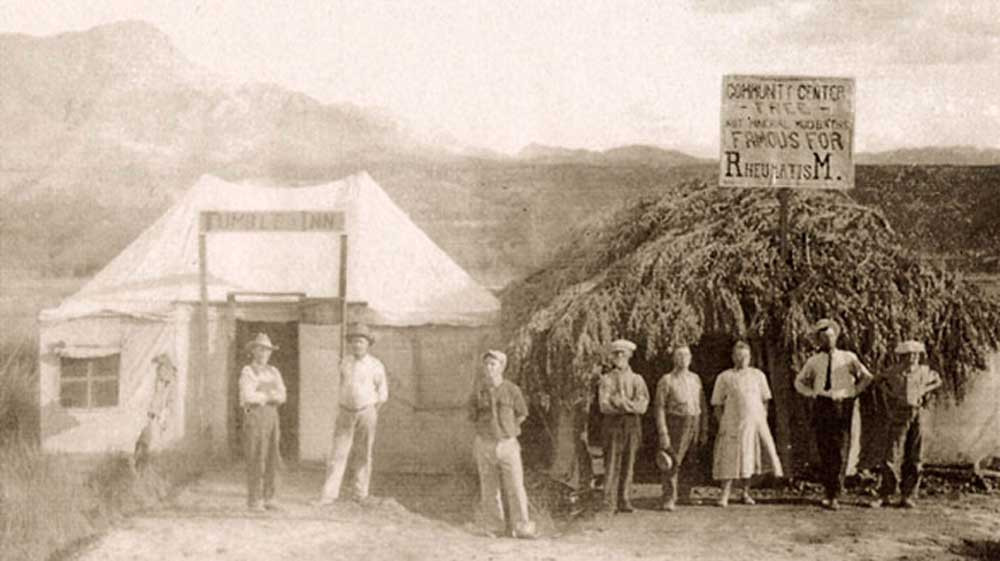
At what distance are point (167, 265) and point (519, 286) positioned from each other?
13.5 ft

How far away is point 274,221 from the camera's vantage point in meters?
9.70

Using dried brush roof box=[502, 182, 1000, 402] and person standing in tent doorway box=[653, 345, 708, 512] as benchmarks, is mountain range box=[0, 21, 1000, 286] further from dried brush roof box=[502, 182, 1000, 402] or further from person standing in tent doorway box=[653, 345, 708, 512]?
person standing in tent doorway box=[653, 345, 708, 512]

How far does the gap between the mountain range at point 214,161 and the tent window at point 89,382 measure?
6.41m

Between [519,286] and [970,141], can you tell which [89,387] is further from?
[970,141]

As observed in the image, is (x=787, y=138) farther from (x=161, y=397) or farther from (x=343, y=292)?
(x=161, y=397)

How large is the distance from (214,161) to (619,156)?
7.86m

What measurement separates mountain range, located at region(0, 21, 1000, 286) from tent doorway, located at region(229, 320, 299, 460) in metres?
6.09

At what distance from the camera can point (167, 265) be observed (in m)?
12.8

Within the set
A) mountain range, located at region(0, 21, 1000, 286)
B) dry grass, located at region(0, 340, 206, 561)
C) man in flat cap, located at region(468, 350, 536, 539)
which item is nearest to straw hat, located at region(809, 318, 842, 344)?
man in flat cap, located at region(468, 350, 536, 539)

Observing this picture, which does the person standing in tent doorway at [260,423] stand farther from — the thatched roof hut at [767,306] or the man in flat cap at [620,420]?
the man in flat cap at [620,420]

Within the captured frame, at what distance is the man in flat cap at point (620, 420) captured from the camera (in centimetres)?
884

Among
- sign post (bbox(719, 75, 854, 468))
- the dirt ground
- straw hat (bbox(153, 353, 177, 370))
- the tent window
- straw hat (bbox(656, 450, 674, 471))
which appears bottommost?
the dirt ground

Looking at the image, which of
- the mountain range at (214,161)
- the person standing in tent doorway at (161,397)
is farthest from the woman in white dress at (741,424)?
the mountain range at (214,161)

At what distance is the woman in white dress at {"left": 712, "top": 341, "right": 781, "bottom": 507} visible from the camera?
903 centimetres
